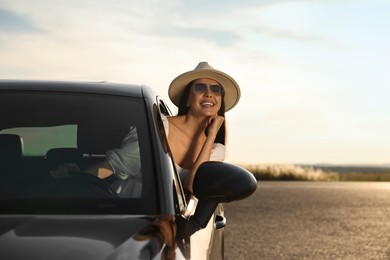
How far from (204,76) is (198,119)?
47 centimetres

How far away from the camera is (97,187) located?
4.41 m

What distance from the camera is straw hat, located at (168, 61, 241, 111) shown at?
7277mm

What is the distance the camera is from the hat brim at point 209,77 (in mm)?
7289

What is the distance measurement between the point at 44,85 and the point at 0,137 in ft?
1.09

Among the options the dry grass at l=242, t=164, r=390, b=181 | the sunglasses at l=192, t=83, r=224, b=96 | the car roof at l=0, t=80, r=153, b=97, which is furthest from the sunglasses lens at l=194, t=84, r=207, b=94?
the dry grass at l=242, t=164, r=390, b=181

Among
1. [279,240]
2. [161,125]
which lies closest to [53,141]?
[161,125]

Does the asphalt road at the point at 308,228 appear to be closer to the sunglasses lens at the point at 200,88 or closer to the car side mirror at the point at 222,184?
the sunglasses lens at the point at 200,88

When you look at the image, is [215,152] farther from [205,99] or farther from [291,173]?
[291,173]

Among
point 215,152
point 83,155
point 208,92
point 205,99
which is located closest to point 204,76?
point 208,92

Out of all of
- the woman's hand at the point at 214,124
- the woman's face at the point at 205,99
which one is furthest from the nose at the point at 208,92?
the woman's hand at the point at 214,124

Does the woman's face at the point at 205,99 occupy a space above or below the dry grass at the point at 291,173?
above

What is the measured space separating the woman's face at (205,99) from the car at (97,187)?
1.57 metres

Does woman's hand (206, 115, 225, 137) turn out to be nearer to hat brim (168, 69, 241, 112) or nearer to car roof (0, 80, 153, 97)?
hat brim (168, 69, 241, 112)

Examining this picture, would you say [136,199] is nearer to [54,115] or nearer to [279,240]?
[54,115]
